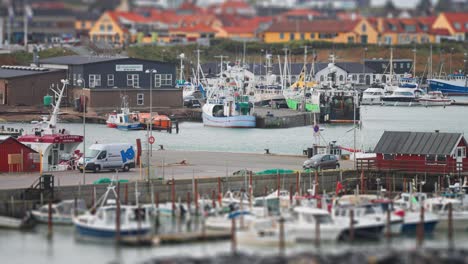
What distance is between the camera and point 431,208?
45656 millimetres

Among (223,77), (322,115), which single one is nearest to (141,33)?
(223,77)

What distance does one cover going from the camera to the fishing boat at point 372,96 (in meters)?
99.4

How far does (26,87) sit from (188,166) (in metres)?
29.9

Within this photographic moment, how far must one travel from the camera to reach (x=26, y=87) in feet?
275

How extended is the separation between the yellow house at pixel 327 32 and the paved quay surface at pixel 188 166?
242 feet

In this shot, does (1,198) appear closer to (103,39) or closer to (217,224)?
(217,224)

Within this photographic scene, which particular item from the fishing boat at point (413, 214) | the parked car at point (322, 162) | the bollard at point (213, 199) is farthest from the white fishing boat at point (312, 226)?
the parked car at point (322, 162)

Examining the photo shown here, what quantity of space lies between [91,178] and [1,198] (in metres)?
5.45

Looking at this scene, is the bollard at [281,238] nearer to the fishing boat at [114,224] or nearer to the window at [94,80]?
the fishing boat at [114,224]

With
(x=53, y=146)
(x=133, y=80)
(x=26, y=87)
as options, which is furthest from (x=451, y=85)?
(x=53, y=146)

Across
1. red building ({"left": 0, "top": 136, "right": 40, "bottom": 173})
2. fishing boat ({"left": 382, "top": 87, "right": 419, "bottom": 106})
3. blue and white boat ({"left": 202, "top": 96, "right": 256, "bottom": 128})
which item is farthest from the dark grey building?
red building ({"left": 0, "top": 136, "right": 40, "bottom": 173})

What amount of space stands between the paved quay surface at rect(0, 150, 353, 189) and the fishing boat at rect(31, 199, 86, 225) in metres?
Answer: 3.33

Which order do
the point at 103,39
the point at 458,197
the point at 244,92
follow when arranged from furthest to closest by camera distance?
1. the point at 103,39
2. the point at 244,92
3. the point at 458,197

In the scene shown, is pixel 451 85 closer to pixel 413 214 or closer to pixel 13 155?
pixel 13 155
